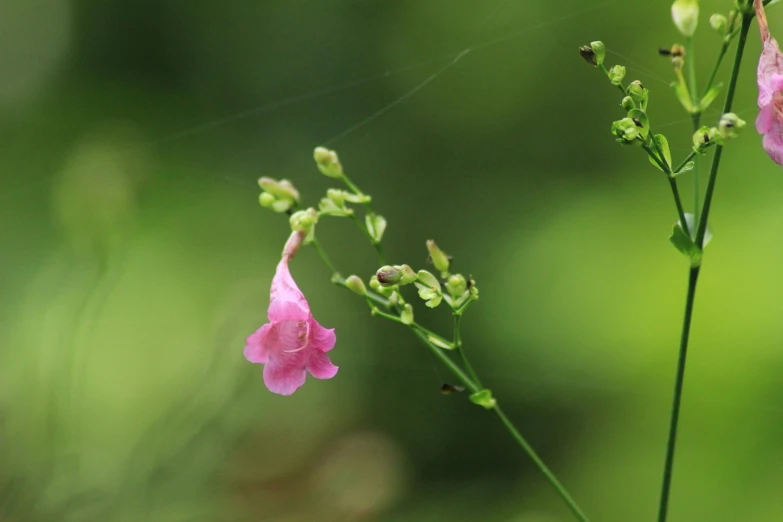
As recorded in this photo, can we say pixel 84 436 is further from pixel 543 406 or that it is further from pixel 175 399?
pixel 543 406

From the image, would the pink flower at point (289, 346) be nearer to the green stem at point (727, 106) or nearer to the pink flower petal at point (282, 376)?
the pink flower petal at point (282, 376)

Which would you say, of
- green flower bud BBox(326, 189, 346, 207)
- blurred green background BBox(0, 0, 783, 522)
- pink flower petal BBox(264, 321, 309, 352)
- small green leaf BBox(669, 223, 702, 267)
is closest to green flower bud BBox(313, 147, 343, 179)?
green flower bud BBox(326, 189, 346, 207)

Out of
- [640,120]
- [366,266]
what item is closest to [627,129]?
[640,120]

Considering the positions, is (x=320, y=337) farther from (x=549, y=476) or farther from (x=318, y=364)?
(x=549, y=476)

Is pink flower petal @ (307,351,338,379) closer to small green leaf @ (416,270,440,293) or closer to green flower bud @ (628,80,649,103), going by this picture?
small green leaf @ (416,270,440,293)

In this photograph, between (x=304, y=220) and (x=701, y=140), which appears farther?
Answer: (x=304, y=220)

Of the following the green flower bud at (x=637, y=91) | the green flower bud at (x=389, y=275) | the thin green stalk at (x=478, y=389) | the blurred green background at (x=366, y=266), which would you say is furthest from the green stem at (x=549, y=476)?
the blurred green background at (x=366, y=266)
